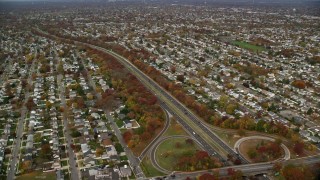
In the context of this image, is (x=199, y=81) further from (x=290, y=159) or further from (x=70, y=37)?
(x=70, y=37)

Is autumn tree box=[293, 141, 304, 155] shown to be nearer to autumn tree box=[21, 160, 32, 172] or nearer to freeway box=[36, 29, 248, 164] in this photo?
freeway box=[36, 29, 248, 164]

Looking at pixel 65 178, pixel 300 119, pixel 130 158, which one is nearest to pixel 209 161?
pixel 130 158

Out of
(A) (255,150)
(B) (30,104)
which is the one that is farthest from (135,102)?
(A) (255,150)

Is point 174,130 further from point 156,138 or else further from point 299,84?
point 299,84

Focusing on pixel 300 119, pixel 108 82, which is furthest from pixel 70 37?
pixel 300 119

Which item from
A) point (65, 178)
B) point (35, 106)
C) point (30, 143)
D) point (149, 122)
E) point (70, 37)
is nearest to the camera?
point (65, 178)

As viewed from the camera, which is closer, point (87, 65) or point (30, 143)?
point (30, 143)

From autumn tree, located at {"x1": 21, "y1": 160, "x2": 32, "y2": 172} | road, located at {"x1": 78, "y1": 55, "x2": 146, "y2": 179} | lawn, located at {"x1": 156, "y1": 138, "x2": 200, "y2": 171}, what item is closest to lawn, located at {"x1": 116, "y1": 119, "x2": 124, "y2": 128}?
road, located at {"x1": 78, "y1": 55, "x2": 146, "y2": 179}

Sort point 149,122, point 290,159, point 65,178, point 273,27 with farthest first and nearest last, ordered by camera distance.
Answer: point 273,27 → point 149,122 → point 290,159 → point 65,178
